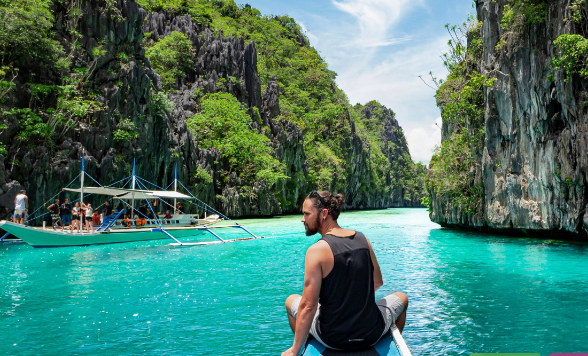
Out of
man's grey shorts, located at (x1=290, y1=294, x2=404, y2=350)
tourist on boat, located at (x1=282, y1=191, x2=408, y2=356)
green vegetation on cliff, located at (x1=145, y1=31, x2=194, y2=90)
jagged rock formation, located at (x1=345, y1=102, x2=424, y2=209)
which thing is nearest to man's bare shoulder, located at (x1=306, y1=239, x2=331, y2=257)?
tourist on boat, located at (x1=282, y1=191, x2=408, y2=356)

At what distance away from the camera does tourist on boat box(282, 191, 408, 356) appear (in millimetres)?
3393

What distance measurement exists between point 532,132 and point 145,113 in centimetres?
2496

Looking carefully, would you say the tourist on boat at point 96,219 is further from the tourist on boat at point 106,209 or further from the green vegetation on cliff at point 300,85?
the green vegetation on cliff at point 300,85

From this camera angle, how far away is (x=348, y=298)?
11.4 feet

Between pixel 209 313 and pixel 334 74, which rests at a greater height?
pixel 334 74

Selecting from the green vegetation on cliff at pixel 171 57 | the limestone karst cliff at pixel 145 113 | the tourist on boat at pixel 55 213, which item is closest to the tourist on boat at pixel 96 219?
the tourist on boat at pixel 55 213

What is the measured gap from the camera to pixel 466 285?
10750 mm

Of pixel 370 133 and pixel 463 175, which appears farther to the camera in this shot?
pixel 370 133

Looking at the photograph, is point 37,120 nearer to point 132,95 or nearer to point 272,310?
point 132,95

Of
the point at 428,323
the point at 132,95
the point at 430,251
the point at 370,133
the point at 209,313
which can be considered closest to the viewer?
the point at 428,323

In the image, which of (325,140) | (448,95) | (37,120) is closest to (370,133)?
(325,140)

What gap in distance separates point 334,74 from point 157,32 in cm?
4195

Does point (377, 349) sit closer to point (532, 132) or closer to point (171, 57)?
point (532, 132)

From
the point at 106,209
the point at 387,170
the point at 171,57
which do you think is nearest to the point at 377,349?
the point at 106,209
